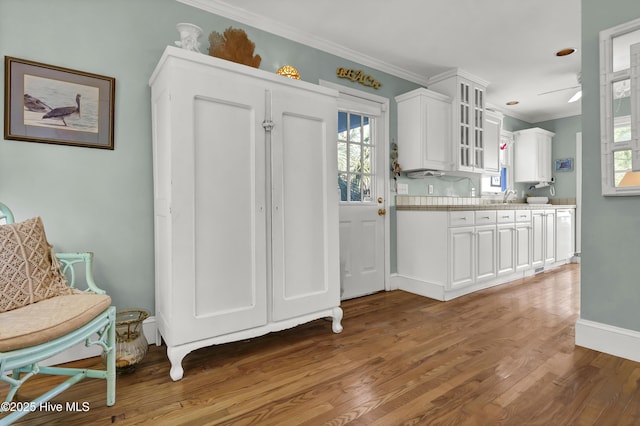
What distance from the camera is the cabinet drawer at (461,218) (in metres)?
3.14

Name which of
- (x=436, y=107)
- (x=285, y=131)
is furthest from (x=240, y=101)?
(x=436, y=107)

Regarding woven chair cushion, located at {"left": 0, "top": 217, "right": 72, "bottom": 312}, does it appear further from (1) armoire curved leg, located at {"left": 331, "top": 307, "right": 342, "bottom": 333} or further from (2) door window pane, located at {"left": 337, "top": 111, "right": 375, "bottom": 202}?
→ (2) door window pane, located at {"left": 337, "top": 111, "right": 375, "bottom": 202}

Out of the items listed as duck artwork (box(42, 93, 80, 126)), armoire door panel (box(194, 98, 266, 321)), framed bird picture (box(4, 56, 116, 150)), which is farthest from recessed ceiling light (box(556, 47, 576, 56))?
duck artwork (box(42, 93, 80, 126))

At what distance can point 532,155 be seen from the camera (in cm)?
520

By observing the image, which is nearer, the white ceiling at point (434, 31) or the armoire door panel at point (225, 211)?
the armoire door panel at point (225, 211)

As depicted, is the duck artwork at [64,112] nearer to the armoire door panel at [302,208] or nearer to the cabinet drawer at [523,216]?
the armoire door panel at [302,208]

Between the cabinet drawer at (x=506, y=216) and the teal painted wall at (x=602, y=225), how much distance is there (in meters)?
1.54

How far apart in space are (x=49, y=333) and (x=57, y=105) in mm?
1379

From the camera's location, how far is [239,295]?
190cm

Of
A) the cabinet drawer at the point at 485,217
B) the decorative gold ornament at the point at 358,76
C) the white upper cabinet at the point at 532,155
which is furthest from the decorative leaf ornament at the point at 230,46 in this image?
the white upper cabinet at the point at 532,155

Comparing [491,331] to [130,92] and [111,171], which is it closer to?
[111,171]

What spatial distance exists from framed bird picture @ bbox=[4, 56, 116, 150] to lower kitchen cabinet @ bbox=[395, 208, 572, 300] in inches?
109

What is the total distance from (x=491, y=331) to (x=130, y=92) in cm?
295

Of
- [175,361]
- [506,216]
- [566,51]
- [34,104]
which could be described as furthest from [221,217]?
[566,51]
